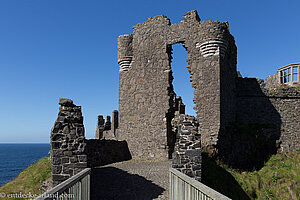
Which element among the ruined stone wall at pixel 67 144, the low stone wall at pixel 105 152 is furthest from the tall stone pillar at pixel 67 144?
the low stone wall at pixel 105 152

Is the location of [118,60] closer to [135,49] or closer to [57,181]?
[135,49]

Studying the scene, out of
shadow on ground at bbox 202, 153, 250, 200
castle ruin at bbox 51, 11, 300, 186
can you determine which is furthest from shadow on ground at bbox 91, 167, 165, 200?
shadow on ground at bbox 202, 153, 250, 200

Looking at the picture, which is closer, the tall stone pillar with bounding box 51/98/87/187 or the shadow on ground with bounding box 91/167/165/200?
the tall stone pillar with bounding box 51/98/87/187

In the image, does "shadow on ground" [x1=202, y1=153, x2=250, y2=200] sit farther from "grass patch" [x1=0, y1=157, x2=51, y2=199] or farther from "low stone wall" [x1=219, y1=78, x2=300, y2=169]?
"grass patch" [x1=0, y1=157, x2=51, y2=199]

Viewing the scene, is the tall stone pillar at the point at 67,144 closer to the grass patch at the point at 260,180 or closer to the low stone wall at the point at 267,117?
the grass patch at the point at 260,180

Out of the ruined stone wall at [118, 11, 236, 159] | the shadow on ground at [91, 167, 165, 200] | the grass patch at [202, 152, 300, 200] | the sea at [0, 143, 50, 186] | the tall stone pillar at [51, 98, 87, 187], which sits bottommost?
the sea at [0, 143, 50, 186]

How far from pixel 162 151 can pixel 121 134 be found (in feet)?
10.7

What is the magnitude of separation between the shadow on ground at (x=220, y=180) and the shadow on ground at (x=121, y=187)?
8.36ft

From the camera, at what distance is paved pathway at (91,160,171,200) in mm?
7510

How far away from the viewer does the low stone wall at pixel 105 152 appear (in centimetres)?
1212

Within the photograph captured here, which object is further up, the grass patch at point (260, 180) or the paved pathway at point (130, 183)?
the paved pathway at point (130, 183)

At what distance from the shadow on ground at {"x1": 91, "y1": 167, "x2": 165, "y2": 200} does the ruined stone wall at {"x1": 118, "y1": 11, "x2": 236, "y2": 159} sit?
15.6 feet

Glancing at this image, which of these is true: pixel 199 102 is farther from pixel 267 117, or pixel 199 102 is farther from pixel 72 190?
pixel 72 190

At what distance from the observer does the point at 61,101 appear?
7266 mm
